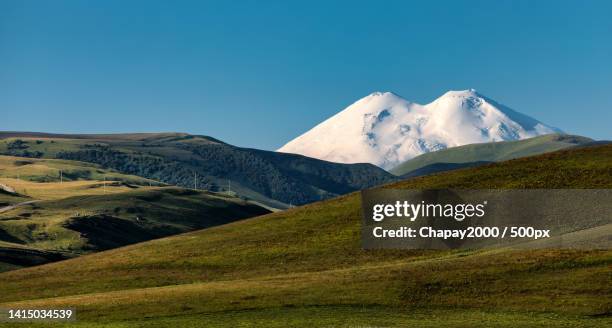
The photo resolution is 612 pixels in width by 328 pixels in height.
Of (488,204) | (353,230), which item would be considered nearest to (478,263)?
(488,204)

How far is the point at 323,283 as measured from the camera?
267ft

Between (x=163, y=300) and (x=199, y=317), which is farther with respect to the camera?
(x=163, y=300)

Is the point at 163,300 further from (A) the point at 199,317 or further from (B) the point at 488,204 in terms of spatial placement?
(B) the point at 488,204

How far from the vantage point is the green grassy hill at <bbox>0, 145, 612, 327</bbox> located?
67.7m

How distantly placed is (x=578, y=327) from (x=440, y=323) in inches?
386

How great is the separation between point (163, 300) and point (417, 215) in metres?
30.9

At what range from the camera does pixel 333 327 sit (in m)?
62.2

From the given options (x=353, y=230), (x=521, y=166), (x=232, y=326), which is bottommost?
(x=232, y=326)

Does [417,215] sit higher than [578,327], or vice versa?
[417,215]

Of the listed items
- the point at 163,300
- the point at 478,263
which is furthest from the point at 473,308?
the point at 163,300

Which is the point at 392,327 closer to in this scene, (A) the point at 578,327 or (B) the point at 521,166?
(A) the point at 578,327

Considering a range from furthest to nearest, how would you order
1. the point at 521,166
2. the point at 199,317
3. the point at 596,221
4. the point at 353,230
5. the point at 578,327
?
the point at 521,166 < the point at 353,230 < the point at 596,221 < the point at 199,317 < the point at 578,327

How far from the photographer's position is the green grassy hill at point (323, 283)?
67.7 metres

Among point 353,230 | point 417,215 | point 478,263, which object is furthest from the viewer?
point 353,230
